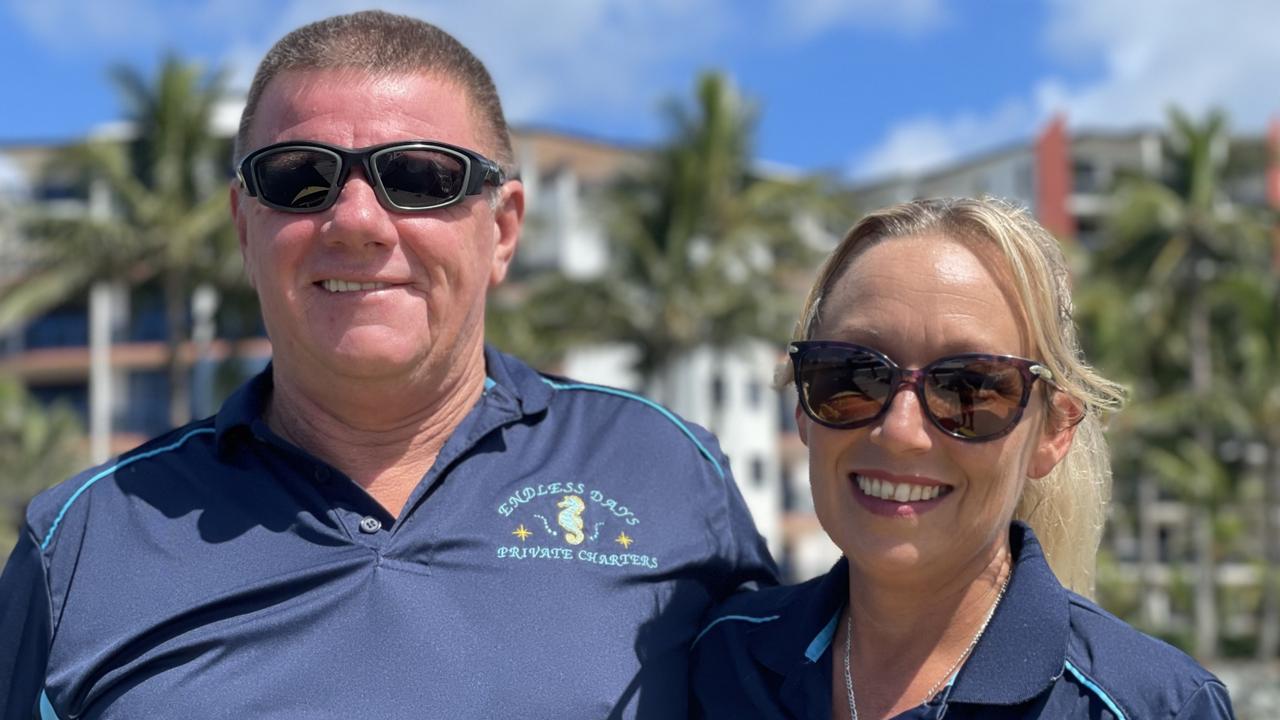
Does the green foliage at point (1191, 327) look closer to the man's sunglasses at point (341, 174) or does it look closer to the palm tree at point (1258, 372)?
the palm tree at point (1258, 372)

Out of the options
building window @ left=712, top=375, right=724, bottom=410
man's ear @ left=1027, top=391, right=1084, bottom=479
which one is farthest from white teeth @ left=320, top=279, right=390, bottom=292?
building window @ left=712, top=375, right=724, bottom=410

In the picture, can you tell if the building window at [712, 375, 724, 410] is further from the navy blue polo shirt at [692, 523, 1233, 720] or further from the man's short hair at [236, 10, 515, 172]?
the navy blue polo shirt at [692, 523, 1233, 720]

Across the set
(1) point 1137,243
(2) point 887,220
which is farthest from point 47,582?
(1) point 1137,243

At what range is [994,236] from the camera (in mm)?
2598

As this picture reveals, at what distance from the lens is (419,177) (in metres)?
3.14

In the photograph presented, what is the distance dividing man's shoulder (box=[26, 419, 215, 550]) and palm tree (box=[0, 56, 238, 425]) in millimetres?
25043

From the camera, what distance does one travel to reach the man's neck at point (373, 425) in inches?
127

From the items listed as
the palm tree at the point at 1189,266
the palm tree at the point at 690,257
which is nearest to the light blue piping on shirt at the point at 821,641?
the palm tree at the point at 690,257

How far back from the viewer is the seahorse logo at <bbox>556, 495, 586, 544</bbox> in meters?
3.17

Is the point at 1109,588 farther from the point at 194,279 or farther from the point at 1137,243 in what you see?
the point at 194,279

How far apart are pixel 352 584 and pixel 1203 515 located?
112 ft

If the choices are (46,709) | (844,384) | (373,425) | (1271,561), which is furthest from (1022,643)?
(1271,561)

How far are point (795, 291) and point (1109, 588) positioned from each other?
11.2 metres

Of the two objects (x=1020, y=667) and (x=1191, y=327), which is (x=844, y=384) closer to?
(x=1020, y=667)
